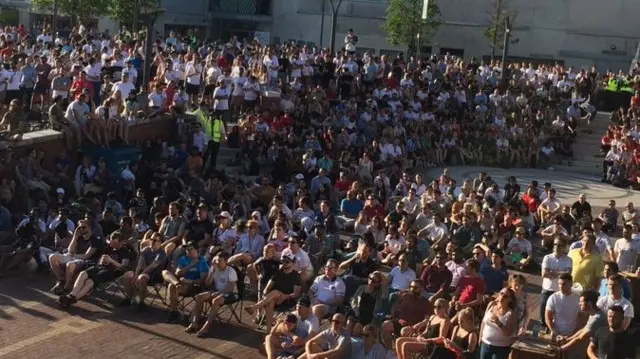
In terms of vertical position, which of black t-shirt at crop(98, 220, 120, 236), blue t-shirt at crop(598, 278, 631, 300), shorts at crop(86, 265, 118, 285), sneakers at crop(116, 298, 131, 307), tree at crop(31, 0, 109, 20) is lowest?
sneakers at crop(116, 298, 131, 307)

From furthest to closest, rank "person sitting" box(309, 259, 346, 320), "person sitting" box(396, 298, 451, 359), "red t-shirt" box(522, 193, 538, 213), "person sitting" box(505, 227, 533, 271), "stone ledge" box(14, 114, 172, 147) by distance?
1. "red t-shirt" box(522, 193, 538, 213)
2. "stone ledge" box(14, 114, 172, 147)
3. "person sitting" box(505, 227, 533, 271)
4. "person sitting" box(309, 259, 346, 320)
5. "person sitting" box(396, 298, 451, 359)

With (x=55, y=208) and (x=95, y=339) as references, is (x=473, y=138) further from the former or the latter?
(x=95, y=339)

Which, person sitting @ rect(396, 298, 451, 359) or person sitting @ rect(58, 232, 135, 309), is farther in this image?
person sitting @ rect(58, 232, 135, 309)

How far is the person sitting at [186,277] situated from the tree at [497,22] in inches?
1462

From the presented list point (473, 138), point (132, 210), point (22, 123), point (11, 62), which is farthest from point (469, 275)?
point (473, 138)

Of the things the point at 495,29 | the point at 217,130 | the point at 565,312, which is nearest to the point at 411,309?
the point at 565,312

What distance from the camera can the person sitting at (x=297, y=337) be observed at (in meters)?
12.5

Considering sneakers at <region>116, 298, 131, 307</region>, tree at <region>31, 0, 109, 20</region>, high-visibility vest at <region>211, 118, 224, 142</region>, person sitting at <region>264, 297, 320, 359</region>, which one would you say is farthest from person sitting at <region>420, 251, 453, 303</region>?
tree at <region>31, 0, 109, 20</region>

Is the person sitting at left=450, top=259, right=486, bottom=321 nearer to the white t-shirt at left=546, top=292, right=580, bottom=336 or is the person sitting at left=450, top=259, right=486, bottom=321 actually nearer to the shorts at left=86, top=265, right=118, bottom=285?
the white t-shirt at left=546, top=292, right=580, bottom=336

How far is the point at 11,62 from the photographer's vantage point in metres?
25.0

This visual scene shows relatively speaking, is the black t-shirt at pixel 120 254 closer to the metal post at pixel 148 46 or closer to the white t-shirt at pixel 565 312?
the white t-shirt at pixel 565 312

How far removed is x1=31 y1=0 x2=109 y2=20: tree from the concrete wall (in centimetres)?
1486

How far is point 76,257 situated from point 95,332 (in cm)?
207

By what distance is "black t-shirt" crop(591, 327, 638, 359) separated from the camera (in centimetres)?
1134
